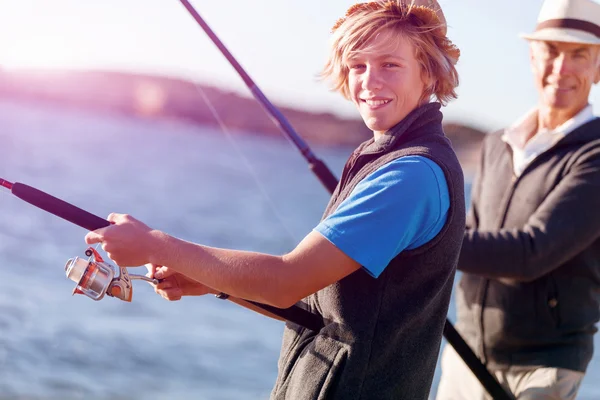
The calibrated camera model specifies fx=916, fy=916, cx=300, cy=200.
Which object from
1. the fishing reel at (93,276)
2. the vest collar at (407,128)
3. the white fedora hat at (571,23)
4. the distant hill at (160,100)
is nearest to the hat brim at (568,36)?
the white fedora hat at (571,23)

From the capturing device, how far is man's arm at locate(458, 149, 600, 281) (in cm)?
225

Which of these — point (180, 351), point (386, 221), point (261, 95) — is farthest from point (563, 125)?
point (180, 351)

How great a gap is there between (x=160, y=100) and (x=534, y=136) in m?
14.3

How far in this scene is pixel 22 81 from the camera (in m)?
14.2

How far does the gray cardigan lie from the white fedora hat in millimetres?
240

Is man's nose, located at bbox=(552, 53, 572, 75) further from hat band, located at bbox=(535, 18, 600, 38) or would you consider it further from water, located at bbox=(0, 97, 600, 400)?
water, located at bbox=(0, 97, 600, 400)

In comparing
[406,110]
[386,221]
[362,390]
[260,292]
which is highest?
[406,110]

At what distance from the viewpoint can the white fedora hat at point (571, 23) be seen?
2.45 meters

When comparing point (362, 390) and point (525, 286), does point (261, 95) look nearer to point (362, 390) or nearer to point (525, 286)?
point (525, 286)

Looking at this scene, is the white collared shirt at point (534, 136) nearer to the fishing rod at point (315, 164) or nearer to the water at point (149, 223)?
the fishing rod at point (315, 164)

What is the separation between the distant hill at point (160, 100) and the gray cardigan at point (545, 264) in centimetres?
857

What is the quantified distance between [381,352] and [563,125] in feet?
3.93

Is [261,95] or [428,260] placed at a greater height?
[261,95]

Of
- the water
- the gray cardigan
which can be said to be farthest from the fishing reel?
the gray cardigan
